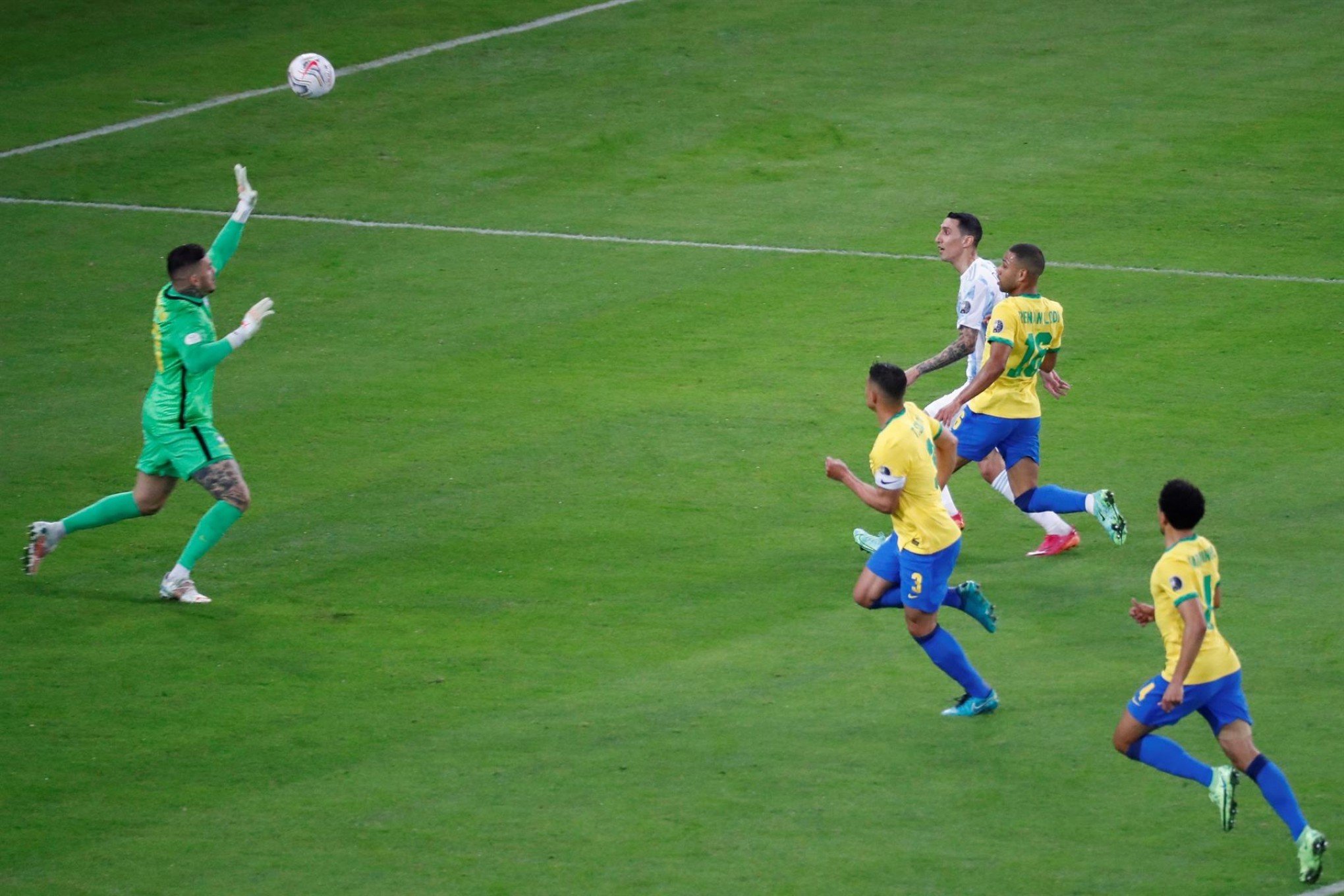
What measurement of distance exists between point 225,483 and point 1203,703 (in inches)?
248

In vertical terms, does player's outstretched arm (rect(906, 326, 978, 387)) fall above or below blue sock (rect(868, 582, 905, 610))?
above

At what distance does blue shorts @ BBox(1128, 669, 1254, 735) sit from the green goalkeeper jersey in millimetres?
6130

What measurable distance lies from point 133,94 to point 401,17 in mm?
5948

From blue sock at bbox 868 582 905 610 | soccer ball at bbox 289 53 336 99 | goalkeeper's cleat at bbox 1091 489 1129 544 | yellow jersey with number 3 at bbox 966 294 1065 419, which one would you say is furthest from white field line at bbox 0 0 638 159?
blue sock at bbox 868 582 905 610

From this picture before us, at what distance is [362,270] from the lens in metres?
19.7

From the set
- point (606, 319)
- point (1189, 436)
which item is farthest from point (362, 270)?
point (1189, 436)

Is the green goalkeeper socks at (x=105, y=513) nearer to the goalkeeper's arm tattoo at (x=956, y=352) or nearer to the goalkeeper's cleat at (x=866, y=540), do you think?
the goalkeeper's cleat at (x=866, y=540)

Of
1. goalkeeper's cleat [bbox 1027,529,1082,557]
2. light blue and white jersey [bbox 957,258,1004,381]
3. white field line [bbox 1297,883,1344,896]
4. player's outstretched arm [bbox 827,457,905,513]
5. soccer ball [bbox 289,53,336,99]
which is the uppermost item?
soccer ball [bbox 289,53,336,99]

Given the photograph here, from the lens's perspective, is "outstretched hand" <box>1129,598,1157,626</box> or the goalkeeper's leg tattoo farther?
the goalkeeper's leg tattoo

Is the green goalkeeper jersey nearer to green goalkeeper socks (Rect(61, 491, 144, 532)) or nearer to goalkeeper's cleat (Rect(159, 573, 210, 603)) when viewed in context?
green goalkeeper socks (Rect(61, 491, 144, 532))

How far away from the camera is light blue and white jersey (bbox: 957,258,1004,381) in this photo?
13.0 m

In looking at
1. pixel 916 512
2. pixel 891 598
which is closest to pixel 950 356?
pixel 891 598

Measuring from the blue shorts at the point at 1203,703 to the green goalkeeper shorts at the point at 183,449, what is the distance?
6.11 m

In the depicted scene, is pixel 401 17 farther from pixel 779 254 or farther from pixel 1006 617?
pixel 1006 617
